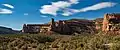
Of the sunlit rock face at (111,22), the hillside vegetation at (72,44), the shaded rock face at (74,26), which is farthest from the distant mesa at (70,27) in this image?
the hillside vegetation at (72,44)

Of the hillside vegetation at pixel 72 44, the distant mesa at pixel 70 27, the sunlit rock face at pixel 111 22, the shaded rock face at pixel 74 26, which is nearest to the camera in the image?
the hillside vegetation at pixel 72 44

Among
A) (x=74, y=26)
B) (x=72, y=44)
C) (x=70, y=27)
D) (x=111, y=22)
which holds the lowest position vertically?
(x=70, y=27)

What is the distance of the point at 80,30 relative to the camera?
127 m

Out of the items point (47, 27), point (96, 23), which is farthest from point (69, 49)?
point (47, 27)

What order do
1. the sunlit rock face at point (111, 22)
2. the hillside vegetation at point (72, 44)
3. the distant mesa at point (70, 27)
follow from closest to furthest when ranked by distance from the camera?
the hillside vegetation at point (72, 44) → the sunlit rock face at point (111, 22) → the distant mesa at point (70, 27)

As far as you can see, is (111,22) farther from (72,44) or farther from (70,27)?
(72,44)

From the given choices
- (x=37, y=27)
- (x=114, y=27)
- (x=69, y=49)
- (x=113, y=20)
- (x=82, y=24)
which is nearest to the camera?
(x=69, y=49)

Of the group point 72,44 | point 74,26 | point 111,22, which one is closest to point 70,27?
point 74,26

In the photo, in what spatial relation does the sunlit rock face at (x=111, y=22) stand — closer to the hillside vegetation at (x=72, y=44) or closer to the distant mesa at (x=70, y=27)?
the distant mesa at (x=70, y=27)

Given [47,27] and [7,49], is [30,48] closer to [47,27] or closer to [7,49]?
[7,49]

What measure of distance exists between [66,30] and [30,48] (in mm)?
73811

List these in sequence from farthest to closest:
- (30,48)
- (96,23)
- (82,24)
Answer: (82,24), (96,23), (30,48)

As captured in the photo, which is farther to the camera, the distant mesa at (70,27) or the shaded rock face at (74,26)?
the shaded rock face at (74,26)

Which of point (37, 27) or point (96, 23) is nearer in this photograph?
point (96, 23)
